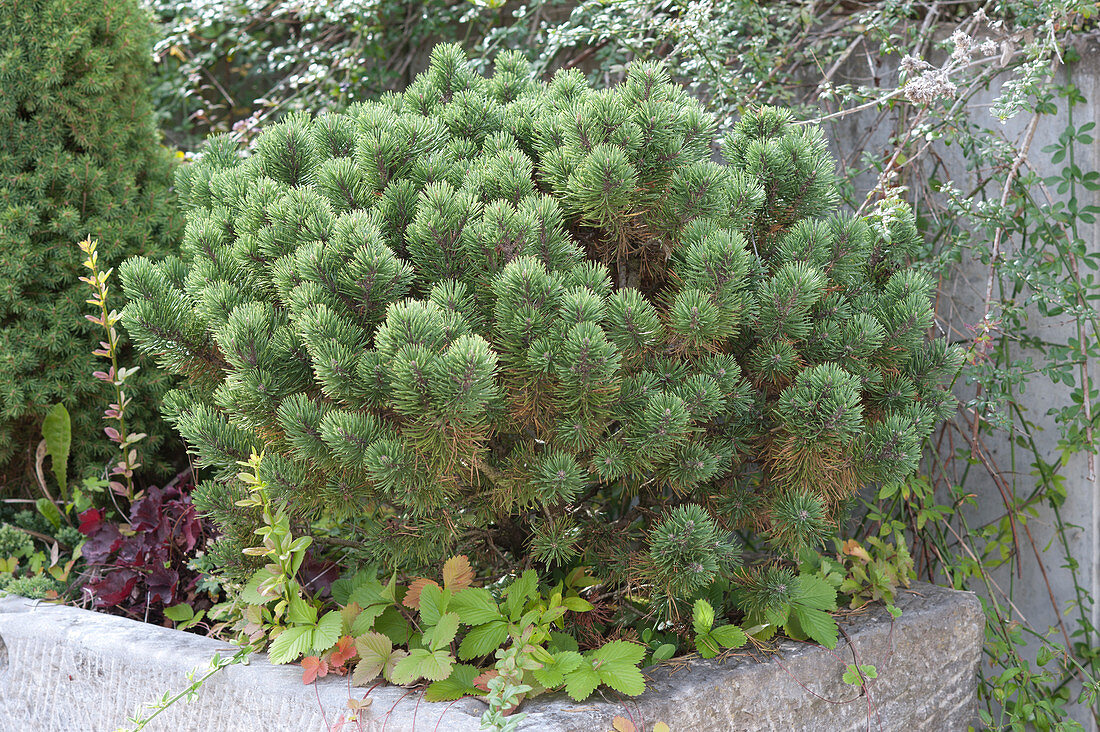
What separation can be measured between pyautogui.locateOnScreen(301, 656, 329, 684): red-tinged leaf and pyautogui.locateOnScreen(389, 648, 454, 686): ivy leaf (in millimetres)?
146

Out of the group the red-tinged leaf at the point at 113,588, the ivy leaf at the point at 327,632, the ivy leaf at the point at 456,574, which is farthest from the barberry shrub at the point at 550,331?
the red-tinged leaf at the point at 113,588

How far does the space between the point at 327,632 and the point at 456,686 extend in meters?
0.28

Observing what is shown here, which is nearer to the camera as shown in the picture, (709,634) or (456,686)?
(456,686)

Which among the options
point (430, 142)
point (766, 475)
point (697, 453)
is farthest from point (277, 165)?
point (766, 475)

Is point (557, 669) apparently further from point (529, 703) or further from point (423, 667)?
point (423, 667)

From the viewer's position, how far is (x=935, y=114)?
212cm

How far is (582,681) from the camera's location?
1.44 m

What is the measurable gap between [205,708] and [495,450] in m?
0.79

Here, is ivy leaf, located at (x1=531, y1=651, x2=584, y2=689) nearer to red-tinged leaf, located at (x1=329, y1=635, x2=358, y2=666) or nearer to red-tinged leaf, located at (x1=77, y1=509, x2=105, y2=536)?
red-tinged leaf, located at (x1=329, y1=635, x2=358, y2=666)

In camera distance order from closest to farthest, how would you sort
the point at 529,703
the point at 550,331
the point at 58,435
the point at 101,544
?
the point at 550,331
the point at 529,703
the point at 101,544
the point at 58,435

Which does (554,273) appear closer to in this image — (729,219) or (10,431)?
(729,219)

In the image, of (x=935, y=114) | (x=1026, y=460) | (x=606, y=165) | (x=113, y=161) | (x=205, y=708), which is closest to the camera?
(x=606, y=165)

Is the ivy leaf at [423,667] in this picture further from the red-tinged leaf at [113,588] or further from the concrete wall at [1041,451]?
the concrete wall at [1041,451]

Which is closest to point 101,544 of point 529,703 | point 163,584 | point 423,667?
point 163,584
